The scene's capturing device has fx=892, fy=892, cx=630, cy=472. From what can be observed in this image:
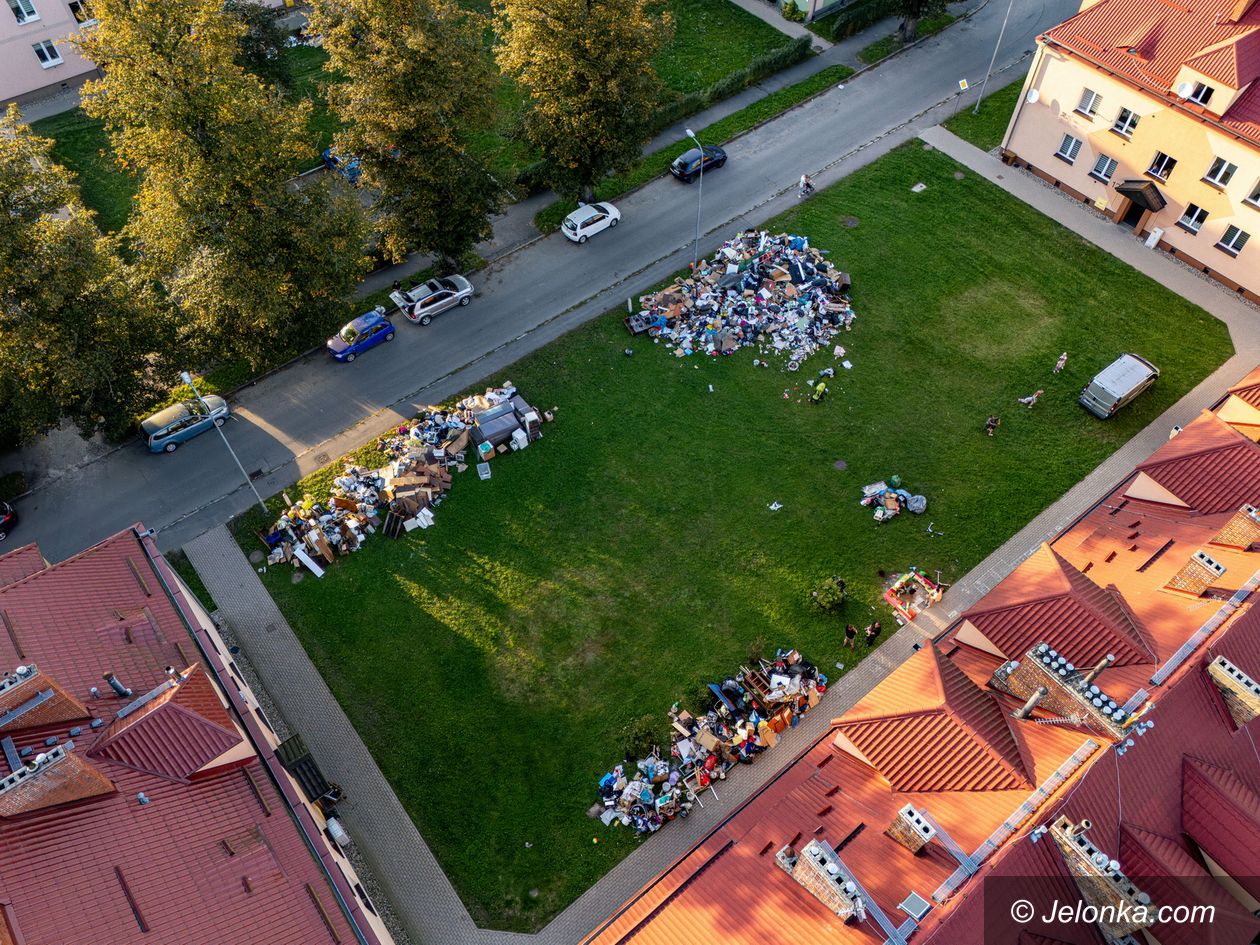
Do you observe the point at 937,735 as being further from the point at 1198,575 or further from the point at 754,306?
the point at 754,306

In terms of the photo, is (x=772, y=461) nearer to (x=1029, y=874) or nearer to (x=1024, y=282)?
(x=1024, y=282)

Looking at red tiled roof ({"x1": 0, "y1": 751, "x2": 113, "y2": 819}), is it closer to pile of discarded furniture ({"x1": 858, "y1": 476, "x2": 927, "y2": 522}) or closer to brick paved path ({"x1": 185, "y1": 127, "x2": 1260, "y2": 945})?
brick paved path ({"x1": 185, "y1": 127, "x2": 1260, "y2": 945})

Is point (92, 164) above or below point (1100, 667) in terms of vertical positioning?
below

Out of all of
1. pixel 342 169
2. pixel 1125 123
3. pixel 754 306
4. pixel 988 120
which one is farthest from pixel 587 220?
pixel 1125 123

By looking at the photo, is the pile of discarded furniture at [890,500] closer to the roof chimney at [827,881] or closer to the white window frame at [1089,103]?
the roof chimney at [827,881]

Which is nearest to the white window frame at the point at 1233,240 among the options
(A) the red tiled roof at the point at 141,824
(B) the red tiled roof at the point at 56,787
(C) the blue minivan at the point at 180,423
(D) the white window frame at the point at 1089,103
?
(D) the white window frame at the point at 1089,103

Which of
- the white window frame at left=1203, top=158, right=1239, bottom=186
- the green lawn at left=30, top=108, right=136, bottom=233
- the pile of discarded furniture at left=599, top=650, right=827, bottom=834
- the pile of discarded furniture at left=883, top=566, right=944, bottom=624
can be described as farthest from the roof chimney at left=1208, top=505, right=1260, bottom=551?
the green lawn at left=30, top=108, right=136, bottom=233
